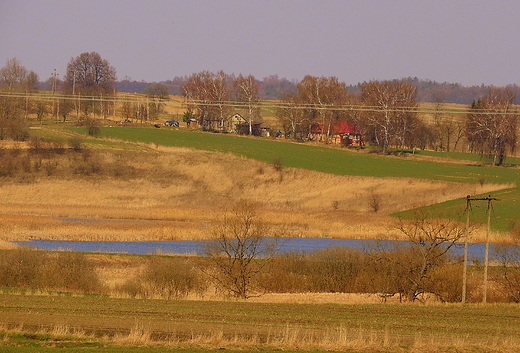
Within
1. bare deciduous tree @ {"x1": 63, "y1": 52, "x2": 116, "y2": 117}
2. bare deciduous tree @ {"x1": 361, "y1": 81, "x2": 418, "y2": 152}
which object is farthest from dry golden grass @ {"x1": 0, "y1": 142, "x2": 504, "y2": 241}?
bare deciduous tree @ {"x1": 63, "y1": 52, "x2": 116, "y2": 117}

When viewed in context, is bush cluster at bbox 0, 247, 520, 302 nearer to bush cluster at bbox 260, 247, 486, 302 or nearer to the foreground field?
bush cluster at bbox 260, 247, 486, 302

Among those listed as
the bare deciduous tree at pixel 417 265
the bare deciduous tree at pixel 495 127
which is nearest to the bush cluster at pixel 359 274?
the bare deciduous tree at pixel 417 265

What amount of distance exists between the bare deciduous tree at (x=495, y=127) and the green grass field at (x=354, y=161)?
3.47 meters

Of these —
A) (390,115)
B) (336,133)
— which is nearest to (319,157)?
(390,115)

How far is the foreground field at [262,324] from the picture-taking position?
21125 millimetres

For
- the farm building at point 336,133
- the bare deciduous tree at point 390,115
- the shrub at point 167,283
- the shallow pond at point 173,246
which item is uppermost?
the bare deciduous tree at point 390,115

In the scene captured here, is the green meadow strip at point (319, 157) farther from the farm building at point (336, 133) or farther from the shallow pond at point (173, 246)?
the shallow pond at point (173, 246)

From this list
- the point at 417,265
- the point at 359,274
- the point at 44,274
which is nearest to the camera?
the point at 44,274

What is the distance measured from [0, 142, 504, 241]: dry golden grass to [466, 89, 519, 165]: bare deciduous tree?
21165mm

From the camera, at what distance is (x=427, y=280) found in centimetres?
3644

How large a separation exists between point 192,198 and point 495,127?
42.5 metres

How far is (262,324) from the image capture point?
24672mm

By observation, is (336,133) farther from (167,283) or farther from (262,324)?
(262,324)

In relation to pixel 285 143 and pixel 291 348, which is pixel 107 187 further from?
pixel 291 348
